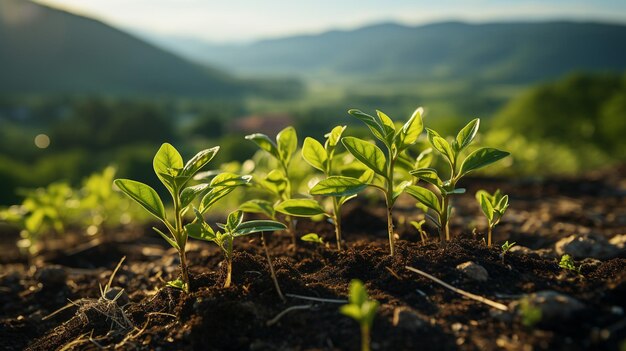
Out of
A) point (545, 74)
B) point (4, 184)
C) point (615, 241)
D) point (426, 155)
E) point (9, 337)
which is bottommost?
point (4, 184)

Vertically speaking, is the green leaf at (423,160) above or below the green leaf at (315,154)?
below

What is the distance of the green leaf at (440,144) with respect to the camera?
2455 millimetres

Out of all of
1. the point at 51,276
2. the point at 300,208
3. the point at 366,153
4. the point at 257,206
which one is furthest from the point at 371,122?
the point at 51,276

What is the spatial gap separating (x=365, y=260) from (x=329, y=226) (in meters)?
1.06

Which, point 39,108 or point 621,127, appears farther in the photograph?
point 39,108

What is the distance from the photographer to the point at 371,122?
7.54 feet

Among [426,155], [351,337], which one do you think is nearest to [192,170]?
[351,337]

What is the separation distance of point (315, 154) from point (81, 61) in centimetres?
12474

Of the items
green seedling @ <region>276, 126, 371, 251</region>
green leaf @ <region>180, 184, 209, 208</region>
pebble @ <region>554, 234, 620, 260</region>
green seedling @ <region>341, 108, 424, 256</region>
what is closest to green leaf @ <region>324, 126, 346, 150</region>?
green seedling @ <region>276, 126, 371, 251</region>

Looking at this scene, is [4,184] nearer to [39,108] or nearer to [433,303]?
[433,303]

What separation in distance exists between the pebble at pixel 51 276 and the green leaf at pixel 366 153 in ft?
8.30

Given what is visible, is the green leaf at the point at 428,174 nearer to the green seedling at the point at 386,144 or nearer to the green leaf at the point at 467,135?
the green seedling at the point at 386,144

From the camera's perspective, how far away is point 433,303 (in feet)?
6.88

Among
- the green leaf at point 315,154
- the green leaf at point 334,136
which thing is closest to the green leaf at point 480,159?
the green leaf at point 334,136
